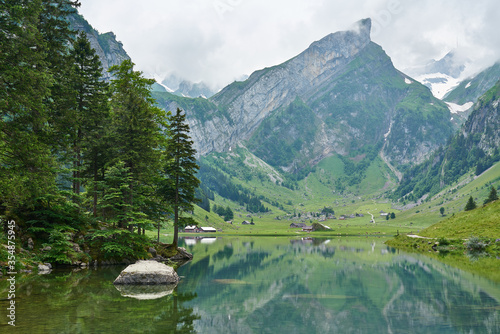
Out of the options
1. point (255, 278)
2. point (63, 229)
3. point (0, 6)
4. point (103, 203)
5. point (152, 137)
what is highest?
point (0, 6)

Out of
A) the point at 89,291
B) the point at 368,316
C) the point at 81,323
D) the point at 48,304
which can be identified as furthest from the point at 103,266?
the point at 368,316

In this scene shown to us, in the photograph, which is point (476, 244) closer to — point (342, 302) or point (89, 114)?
point (342, 302)

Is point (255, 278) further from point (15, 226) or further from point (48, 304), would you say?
point (15, 226)

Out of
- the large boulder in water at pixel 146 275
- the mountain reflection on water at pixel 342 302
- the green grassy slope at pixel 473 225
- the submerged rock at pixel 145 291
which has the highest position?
the green grassy slope at pixel 473 225

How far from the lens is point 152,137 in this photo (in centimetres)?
4666

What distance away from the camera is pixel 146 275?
30547 mm

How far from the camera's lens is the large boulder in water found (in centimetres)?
2969

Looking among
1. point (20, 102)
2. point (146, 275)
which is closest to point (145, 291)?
point (146, 275)

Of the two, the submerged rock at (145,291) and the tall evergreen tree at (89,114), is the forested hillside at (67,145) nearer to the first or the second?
the tall evergreen tree at (89,114)

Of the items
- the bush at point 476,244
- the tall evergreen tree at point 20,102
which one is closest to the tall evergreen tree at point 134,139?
the tall evergreen tree at point 20,102

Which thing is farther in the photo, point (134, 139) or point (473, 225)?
point (473, 225)

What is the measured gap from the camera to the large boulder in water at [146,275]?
29.7 meters

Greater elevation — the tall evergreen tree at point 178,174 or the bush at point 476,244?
the tall evergreen tree at point 178,174

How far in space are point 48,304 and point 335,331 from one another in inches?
636
